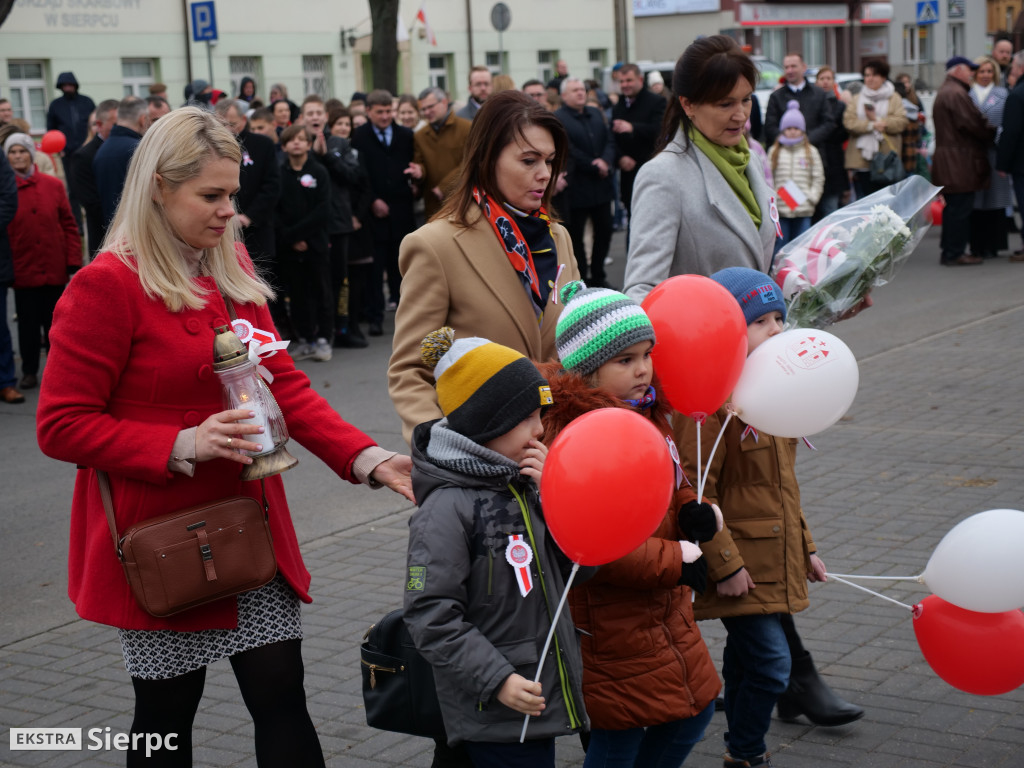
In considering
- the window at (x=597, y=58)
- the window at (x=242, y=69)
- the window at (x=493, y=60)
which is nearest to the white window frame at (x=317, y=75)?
the window at (x=242, y=69)

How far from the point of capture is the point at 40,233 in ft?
35.6

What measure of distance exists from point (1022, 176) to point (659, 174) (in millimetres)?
11897

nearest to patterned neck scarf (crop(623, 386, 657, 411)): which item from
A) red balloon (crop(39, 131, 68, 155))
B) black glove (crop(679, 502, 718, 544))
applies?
black glove (crop(679, 502, 718, 544))

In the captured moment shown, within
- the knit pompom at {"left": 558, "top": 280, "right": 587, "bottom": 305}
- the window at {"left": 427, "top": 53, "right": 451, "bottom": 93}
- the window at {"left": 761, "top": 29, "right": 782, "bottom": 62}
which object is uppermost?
the window at {"left": 761, "top": 29, "right": 782, "bottom": 62}

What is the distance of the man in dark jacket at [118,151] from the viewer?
35.0 feet

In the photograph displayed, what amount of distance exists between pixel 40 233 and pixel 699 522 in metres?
8.87

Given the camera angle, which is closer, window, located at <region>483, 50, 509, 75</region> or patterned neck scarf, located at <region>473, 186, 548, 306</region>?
patterned neck scarf, located at <region>473, 186, 548, 306</region>

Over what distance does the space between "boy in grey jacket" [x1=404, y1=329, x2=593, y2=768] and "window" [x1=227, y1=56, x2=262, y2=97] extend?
30.7 meters

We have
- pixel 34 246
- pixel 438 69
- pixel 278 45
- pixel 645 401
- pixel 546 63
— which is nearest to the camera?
pixel 645 401

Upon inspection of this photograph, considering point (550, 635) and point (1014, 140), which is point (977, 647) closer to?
point (550, 635)

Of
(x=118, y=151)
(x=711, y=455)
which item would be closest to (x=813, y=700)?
(x=711, y=455)

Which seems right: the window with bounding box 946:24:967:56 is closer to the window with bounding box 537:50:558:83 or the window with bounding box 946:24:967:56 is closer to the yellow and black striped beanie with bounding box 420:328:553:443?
the window with bounding box 537:50:558:83

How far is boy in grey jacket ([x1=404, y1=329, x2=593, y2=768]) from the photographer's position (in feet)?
Result: 9.43

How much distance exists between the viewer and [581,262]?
14516mm
